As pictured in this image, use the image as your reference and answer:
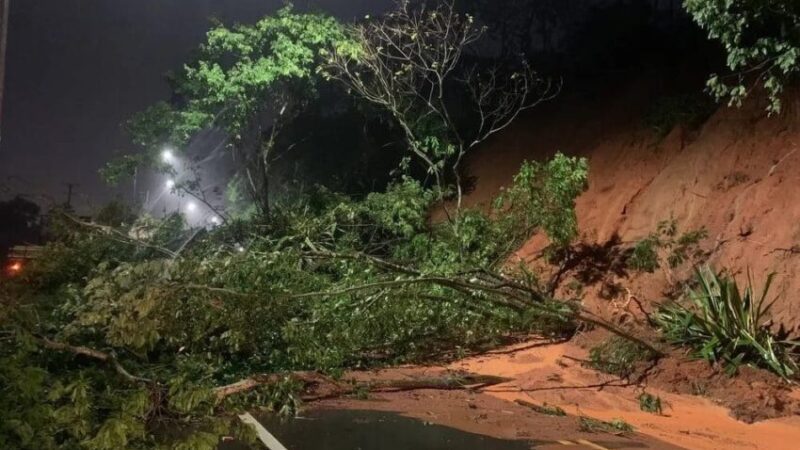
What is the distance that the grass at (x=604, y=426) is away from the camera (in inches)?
285

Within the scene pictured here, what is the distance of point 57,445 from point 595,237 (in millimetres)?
10938

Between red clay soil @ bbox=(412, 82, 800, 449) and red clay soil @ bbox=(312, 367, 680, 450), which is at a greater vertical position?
red clay soil @ bbox=(412, 82, 800, 449)

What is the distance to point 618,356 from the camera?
9.59 m

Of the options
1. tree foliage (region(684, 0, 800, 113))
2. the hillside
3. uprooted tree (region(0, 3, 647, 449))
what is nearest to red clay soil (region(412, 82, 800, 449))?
the hillside

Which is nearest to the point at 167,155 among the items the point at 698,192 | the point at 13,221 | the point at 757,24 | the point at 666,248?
the point at 666,248

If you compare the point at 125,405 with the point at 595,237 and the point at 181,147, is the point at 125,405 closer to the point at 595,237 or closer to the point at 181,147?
the point at 595,237

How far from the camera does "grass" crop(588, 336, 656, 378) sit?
9.44 m

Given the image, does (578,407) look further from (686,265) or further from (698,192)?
(698,192)

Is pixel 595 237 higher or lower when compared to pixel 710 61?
lower

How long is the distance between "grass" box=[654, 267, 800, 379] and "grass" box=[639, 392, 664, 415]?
1.07 m

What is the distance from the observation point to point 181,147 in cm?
1645

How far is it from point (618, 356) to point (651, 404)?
1354 mm

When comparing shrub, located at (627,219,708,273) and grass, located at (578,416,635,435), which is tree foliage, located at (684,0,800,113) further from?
grass, located at (578,416,635,435)

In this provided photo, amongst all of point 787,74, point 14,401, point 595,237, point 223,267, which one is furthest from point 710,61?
point 14,401
